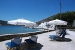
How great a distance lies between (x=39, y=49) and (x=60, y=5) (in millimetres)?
26102

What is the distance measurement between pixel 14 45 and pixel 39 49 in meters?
1.97

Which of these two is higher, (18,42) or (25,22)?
(25,22)

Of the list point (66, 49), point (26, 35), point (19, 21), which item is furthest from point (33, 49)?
point (26, 35)

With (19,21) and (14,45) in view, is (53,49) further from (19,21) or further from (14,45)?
(19,21)

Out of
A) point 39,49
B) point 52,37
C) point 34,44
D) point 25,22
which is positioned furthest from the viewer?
point 52,37

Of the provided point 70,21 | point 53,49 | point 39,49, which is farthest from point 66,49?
point 70,21

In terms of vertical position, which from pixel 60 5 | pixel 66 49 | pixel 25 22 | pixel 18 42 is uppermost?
pixel 60 5

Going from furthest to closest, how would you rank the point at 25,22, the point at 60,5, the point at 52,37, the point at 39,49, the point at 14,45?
1. the point at 60,5
2. the point at 52,37
3. the point at 25,22
4. the point at 39,49
5. the point at 14,45

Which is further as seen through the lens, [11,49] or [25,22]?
[25,22]

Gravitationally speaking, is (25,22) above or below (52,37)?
above

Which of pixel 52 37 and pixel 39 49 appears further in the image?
pixel 52 37

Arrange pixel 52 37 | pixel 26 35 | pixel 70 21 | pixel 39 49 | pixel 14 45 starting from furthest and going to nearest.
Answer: pixel 70 21 → pixel 26 35 → pixel 52 37 → pixel 39 49 → pixel 14 45

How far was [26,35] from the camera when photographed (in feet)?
54.4

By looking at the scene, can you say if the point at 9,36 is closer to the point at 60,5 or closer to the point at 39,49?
the point at 39,49
